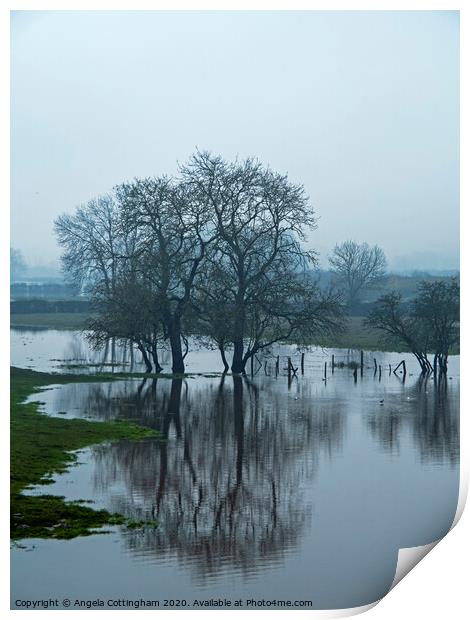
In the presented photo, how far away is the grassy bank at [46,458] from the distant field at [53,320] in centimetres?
379

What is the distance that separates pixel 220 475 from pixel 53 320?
10471mm

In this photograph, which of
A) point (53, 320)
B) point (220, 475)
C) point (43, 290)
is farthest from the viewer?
point (53, 320)

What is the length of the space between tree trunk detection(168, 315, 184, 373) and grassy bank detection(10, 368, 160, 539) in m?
4.05

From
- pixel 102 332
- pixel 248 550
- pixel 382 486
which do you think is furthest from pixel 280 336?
pixel 248 550

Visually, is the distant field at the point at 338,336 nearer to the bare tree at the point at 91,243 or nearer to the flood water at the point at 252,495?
the bare tree at the point at 91,243

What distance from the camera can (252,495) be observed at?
10.5 metres

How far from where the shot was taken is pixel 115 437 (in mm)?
12961

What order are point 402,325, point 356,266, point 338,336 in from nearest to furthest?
1. point 356,266
2. point 402,325
3. point 338,336

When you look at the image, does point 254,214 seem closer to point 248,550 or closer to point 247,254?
point 247,254

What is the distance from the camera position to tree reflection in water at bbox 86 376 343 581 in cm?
904

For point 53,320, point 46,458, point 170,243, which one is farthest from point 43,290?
point 46,458

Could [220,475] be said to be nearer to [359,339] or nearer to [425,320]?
[425,320]

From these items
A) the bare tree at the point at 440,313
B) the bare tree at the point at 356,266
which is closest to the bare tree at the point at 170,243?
the bare tree at the point at 356,266

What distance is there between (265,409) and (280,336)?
5.96 metres
